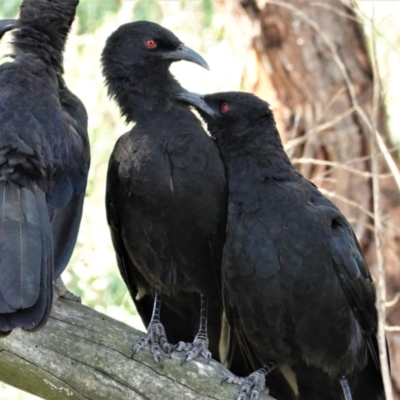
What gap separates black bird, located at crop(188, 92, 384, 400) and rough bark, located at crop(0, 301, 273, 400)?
225mm

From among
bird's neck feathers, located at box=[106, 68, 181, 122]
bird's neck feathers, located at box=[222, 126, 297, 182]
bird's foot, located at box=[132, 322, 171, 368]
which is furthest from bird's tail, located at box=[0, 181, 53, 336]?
bird's neck feathers, located at box=[222, 126, 297, 182]

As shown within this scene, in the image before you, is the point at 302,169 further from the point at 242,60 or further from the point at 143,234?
the point at 143,234

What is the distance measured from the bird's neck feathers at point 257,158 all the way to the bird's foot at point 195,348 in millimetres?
992

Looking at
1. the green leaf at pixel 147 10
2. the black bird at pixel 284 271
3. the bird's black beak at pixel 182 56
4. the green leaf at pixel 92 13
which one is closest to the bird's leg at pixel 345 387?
the black bird at pixel 284 271

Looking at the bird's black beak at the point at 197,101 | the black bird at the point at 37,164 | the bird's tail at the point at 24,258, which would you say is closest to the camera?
the bird's tail at the point at 24,258

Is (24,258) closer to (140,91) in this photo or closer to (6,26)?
(140,91)

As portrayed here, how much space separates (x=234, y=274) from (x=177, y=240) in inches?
15.8

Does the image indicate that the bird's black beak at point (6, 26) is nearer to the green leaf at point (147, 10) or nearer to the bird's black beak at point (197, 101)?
the bird's black beak at point (197, 101)

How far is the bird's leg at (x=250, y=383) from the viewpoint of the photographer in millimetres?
5129

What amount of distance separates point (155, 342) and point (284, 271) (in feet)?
2.79

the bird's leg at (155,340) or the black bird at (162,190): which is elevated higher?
the black bird at (162,190)

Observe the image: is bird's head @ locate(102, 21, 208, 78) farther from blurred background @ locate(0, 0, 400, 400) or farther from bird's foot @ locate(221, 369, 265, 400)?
blurred background @ locate(0, 0, 400, 400)

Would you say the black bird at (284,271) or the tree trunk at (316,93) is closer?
the black bird at (284,271)

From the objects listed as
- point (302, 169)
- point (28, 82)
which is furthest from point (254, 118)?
point (302, 169)
